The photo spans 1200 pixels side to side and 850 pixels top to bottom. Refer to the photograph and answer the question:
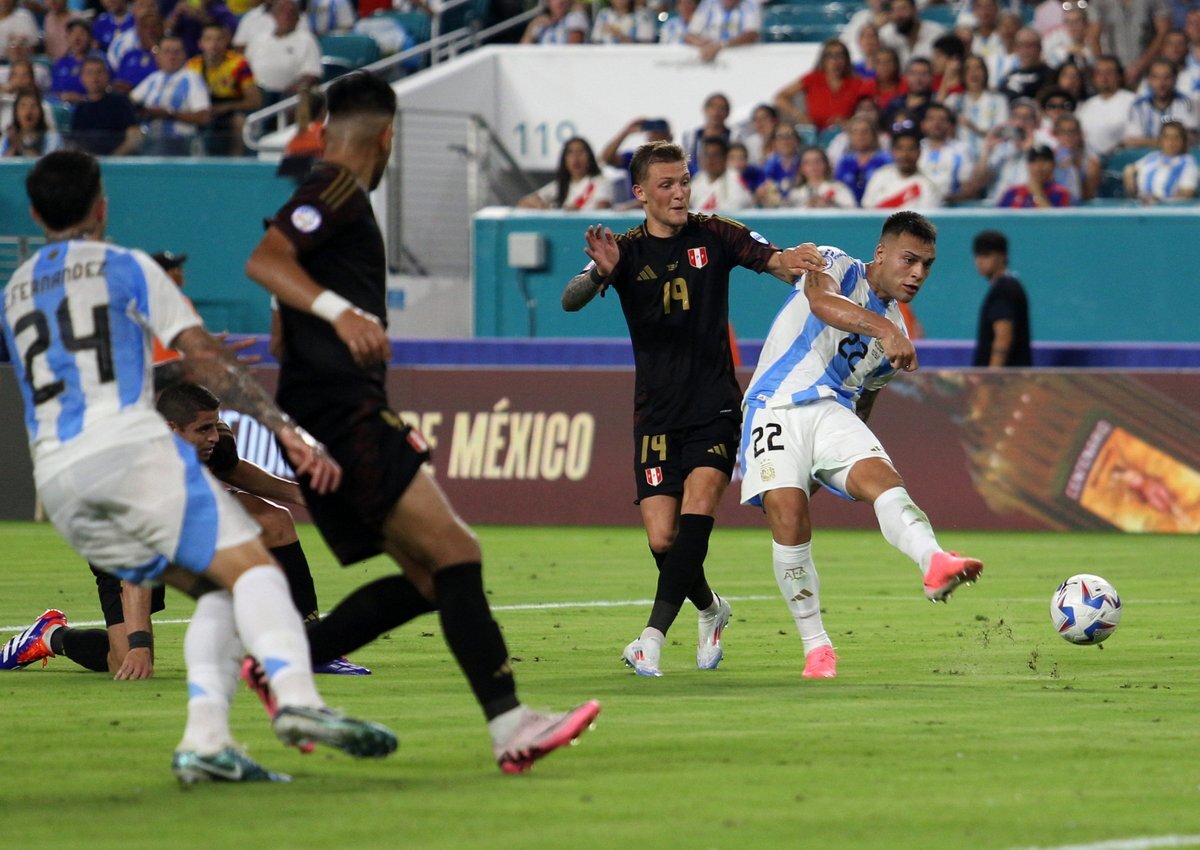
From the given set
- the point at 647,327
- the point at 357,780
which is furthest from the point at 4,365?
the point at 357,780

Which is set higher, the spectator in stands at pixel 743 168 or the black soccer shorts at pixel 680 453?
the spectator in stands at pixel 743 168

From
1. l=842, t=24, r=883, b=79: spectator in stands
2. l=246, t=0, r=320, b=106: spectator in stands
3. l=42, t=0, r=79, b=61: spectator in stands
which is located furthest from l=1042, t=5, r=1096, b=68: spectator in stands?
l=42, t=0, r=79, b=61: spectator in stands

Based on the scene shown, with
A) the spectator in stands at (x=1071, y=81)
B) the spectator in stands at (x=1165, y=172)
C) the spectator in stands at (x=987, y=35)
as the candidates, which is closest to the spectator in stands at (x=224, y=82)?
the spectator in stands at (x=987, y=35)

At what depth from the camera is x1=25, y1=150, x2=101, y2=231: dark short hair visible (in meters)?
5.92

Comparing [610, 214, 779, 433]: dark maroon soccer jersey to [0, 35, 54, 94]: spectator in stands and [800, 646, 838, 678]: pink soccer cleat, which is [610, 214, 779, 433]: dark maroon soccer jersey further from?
[0, 35, 54, 94]: spectator in stands

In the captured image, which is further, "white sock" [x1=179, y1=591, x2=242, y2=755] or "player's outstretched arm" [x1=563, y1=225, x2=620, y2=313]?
"player's outstretched arm" [x1=563, y1=225, x2=620, y2=313]

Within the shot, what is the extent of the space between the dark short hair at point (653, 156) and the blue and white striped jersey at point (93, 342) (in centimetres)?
338

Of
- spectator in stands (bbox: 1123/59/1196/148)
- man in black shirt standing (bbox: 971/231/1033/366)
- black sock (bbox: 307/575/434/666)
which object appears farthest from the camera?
spectator in stands (bbox: 1123/59/1196/148)

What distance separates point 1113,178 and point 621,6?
23.9ft

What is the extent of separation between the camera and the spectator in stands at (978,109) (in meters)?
20.5

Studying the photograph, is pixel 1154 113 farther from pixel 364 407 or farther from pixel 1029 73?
pixel 364 407

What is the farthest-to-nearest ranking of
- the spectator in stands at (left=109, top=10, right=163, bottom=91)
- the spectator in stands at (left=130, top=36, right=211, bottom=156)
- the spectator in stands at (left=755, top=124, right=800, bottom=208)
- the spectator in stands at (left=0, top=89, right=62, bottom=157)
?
1. the spectator in stands at (left=109, top=10, right=163, bottom=91)
2. the spectator in stands at (left=130, top=36, right=211, bottom=156)
3. the spectator in stands at (left=0, top=89, right=62, bottom=157)
4. the spectator in stands at (left=755, top=124, right=800, bottom=208)

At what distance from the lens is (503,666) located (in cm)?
603

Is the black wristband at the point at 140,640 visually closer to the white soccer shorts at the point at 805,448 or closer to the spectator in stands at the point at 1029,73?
the white soccer shorts at the point at 805,448
